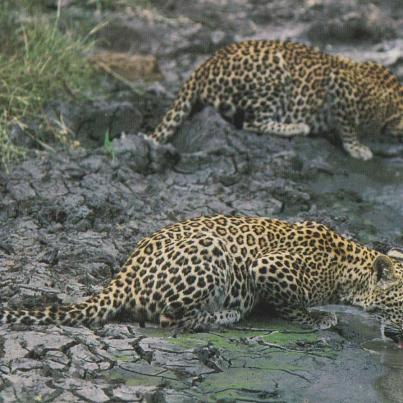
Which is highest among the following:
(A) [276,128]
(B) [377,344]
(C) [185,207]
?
(A) [276,128]

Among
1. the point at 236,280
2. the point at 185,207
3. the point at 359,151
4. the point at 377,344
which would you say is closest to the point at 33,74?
the point at 185,207

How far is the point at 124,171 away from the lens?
38.1 ft

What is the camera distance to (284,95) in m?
13.3

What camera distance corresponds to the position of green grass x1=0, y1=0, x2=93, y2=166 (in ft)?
38.9

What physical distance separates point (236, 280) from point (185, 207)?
2.53 m

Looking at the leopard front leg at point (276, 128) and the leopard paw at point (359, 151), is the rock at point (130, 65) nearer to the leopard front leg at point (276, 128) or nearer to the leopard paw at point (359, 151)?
the leopard front leg at point (276, 128)

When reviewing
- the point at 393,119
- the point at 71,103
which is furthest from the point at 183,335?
the point at 393,119

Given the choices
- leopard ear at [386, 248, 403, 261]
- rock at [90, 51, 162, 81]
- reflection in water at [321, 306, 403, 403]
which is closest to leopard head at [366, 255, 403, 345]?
reflection in water at [321, 306, 403, 403]

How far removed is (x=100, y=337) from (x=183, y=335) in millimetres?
671

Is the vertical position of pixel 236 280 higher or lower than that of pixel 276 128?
lower

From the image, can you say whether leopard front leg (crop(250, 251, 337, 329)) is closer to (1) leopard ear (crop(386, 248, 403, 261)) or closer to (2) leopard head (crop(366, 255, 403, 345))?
(2) leopard head (crop(366, 255, 403, 345))

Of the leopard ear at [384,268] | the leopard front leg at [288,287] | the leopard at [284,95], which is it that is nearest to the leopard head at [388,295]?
the leopard ear at [384,268]

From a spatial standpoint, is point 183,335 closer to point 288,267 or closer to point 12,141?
point 288,267

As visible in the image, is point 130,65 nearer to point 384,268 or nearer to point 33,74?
point 33,74
